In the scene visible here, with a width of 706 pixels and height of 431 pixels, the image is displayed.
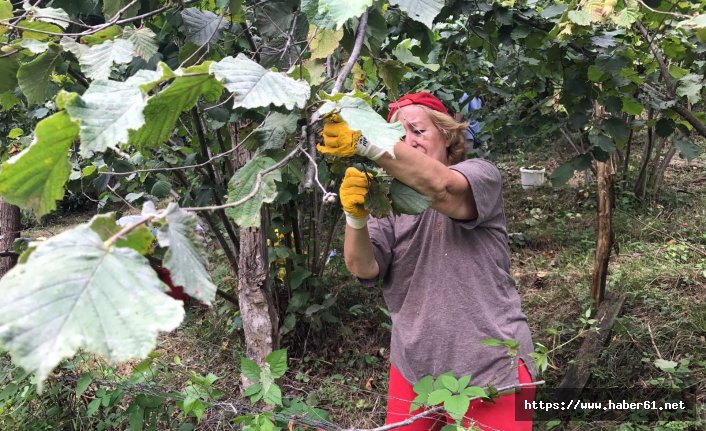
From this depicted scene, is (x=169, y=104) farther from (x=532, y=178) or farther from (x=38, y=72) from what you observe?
(x=532, y=178)

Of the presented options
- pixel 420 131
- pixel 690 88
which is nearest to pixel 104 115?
pixel 420 131

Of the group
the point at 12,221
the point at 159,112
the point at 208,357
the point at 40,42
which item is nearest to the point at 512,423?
the point at 159,112

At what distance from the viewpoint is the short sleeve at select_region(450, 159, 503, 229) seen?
1.53 meters

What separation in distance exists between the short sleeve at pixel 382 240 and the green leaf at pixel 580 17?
91 cm

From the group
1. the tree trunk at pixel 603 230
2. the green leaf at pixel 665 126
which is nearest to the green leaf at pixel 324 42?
the green leaf at pixel 665 126

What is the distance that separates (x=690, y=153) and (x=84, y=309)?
263cm

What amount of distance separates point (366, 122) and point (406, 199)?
1.70 ft

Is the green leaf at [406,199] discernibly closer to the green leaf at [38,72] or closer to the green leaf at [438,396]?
the green leaf at [438,396]

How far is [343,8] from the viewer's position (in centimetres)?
85

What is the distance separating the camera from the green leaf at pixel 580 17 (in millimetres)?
1437

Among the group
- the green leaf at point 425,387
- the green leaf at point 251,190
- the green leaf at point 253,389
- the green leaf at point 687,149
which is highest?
the green leaf at point 251,190

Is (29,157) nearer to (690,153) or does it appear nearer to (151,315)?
(151,315)

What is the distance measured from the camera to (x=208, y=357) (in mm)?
3346

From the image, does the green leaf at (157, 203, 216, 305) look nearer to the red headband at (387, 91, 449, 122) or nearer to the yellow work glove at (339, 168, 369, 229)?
the yellow work glove at (339, 168, 369, 229)
